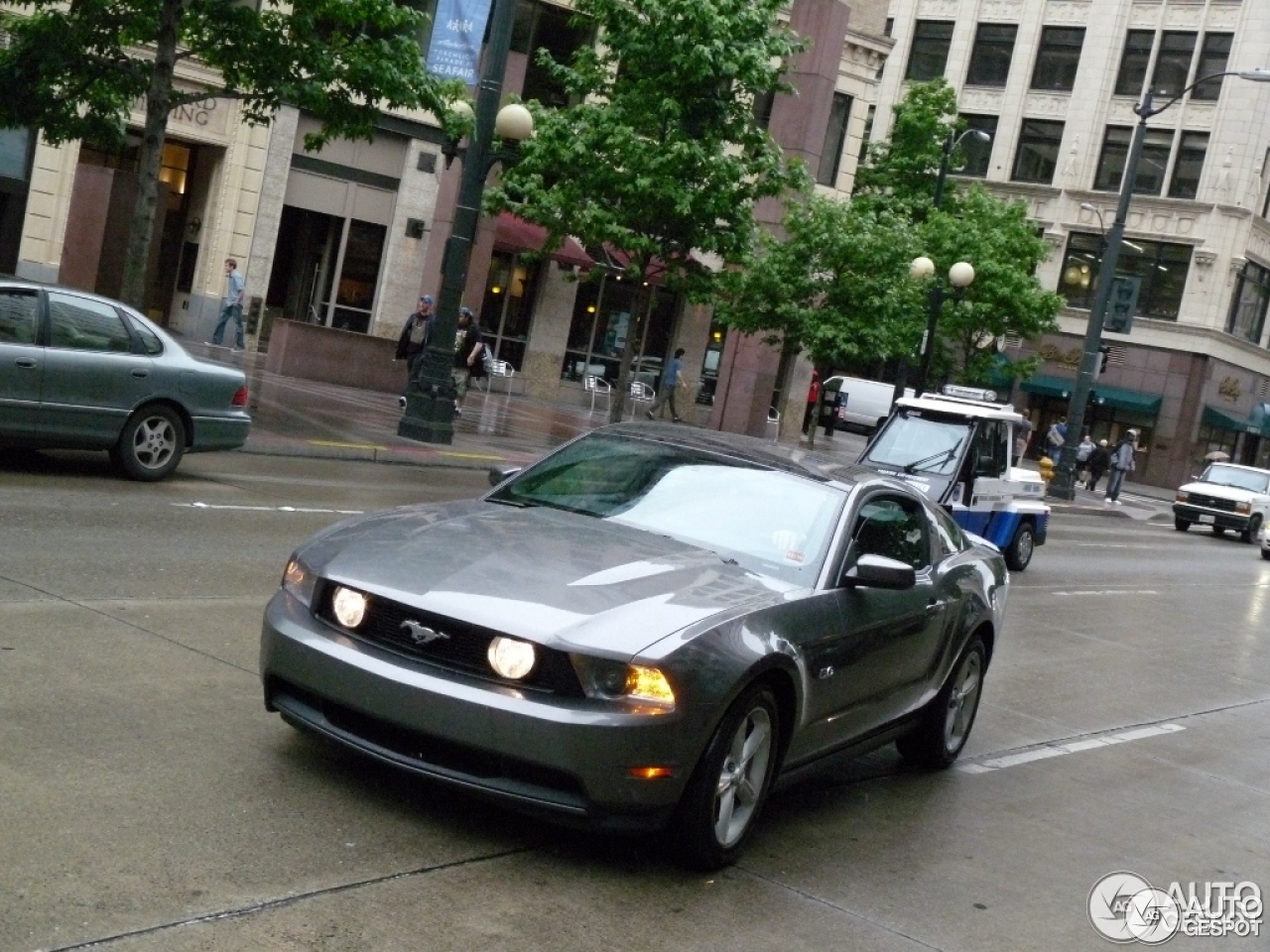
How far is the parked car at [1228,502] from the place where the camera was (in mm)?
36312

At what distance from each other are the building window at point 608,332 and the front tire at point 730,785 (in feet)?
111

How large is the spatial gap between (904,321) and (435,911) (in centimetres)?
2909

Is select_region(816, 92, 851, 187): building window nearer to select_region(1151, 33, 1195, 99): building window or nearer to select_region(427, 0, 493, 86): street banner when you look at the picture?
select_region(1151, 33, 1195, 99): building window

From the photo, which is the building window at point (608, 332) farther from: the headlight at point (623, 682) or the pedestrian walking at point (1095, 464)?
the headlight at point (623, 682)

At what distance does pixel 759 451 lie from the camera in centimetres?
725

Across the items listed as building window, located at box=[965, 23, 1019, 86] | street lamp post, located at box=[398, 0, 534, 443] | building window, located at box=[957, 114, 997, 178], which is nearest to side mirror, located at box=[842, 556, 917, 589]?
street lamp post, located at box=[398, 0, 534, 443]

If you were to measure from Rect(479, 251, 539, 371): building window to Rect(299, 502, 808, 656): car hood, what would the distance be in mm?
32071

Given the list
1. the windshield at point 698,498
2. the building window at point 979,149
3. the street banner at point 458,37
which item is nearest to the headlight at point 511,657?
the windshield at point 698,498

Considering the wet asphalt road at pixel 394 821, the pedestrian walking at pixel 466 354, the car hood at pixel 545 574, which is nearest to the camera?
the wet asphalt road at pixel 394 821

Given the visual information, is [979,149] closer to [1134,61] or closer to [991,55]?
[991,55]

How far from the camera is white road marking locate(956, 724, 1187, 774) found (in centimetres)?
853

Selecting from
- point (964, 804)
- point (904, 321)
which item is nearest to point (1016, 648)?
point (964, 804)

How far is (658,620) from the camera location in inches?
210

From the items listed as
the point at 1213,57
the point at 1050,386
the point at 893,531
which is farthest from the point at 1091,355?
the point at 893,531
